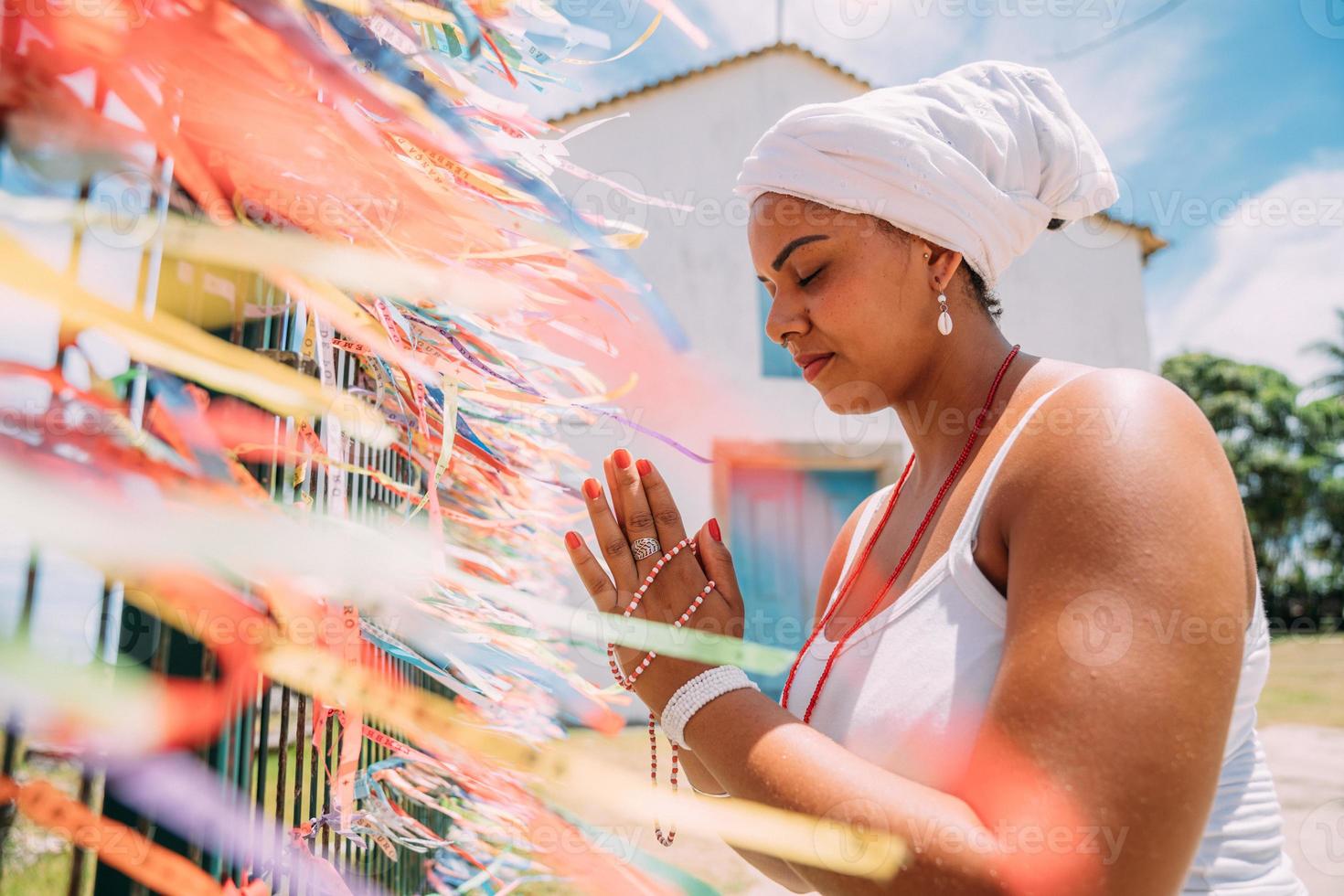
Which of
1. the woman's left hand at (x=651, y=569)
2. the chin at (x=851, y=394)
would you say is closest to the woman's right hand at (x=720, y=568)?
the woman's left hand at (x=651, y=569)

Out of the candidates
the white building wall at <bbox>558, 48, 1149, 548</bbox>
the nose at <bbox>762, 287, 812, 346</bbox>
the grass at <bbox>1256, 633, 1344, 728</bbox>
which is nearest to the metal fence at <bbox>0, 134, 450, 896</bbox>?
the nose at <bbox>762, 287, 812, 346</bbox>

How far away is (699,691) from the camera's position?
110cm

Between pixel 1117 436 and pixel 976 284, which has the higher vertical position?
pixel 976 284

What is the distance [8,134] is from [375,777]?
1.40 metres

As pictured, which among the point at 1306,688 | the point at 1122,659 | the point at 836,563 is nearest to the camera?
the point at 1122,659

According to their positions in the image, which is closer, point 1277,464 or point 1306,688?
point 1306,688

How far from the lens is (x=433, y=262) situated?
1.32m

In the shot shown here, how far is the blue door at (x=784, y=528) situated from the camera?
7.98 m

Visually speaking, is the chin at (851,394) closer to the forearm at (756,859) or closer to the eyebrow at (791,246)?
the eyebrow at (791,246)

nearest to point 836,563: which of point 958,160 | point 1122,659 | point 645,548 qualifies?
point 645,548

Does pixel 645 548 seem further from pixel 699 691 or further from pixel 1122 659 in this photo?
pixel 1122 659

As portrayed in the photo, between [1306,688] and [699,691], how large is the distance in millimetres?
11651

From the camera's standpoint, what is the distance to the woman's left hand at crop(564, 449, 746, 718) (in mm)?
1160

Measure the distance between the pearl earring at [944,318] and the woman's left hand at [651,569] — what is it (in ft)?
1.80
